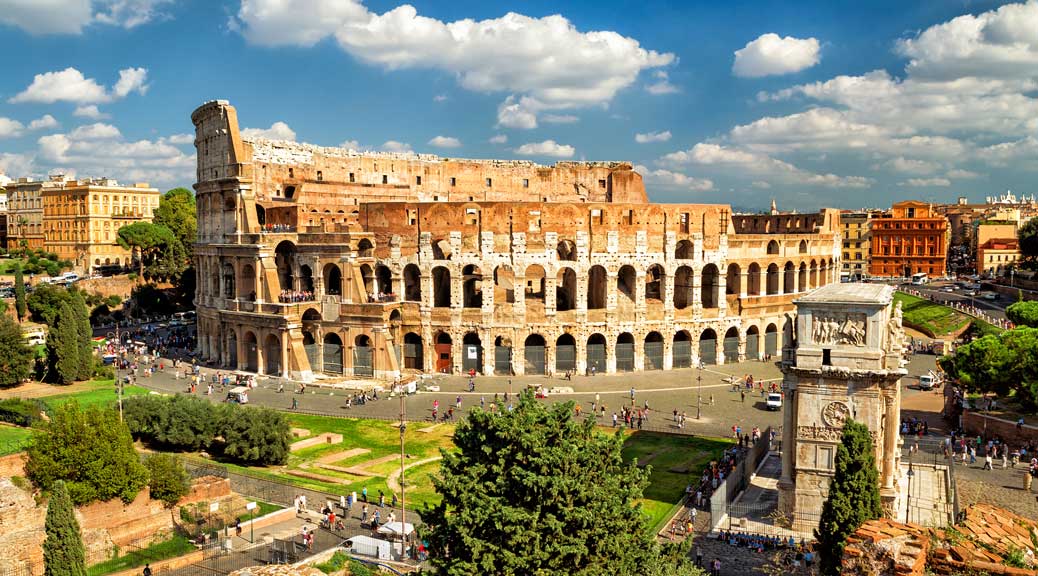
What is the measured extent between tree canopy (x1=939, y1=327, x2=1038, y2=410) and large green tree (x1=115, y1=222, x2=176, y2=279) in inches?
3066

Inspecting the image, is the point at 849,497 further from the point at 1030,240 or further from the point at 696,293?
the point at 1030,240

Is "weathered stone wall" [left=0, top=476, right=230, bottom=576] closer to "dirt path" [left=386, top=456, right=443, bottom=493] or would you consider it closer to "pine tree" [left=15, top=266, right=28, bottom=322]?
"dirt path" [left=386, top=456, right=443, bottom=493]

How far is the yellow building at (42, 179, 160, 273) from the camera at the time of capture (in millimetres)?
98375

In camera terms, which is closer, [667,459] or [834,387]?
[834,387]

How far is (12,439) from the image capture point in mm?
28828

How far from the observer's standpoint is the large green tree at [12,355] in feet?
139

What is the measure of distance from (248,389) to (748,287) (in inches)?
1479

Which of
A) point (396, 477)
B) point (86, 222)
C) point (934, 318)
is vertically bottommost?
point (396, 477)

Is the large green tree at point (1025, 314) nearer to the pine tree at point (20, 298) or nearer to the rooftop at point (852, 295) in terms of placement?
the rooftop at point (852, 295)

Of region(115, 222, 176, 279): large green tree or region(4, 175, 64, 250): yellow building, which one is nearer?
region(115, 222, 176, 279): large green tree

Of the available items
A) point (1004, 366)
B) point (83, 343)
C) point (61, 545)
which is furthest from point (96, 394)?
point (1004, 366)

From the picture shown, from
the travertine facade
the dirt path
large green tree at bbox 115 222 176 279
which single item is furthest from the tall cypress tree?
large green tree at bbox 115 222 176 279

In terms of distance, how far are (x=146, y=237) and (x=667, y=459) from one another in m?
72.9

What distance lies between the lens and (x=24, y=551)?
2369cm
